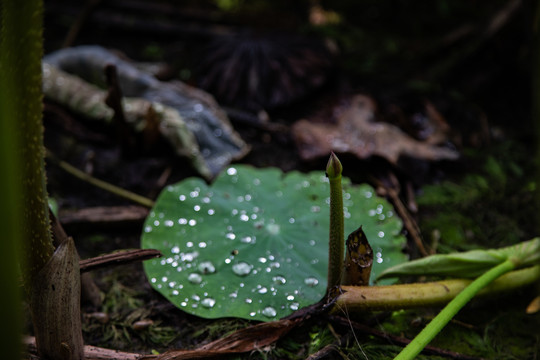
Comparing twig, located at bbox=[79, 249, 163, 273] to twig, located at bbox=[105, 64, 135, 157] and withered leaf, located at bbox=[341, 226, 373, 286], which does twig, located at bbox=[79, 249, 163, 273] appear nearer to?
withered leaf, located at bbox=[341, 226, 373, 286]

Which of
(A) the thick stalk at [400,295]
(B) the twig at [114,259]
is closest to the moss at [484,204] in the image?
(A) the thick stalk at [400,295]

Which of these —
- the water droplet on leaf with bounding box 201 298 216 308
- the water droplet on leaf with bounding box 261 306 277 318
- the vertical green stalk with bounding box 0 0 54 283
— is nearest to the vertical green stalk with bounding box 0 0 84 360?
the vertical green stalk with bounding box 0 0 54 283

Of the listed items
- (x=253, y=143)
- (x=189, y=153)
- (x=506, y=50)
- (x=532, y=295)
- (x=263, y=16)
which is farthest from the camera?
(x=263, y=16)

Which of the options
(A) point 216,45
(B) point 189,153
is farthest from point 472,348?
(A) point 216,45

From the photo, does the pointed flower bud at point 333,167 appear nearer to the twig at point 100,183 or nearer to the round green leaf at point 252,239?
the round green leaf at point 252,239

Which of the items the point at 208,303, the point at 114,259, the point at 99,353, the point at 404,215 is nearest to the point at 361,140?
the point at 404,215

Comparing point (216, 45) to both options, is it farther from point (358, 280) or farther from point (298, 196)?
point (358, 280)
